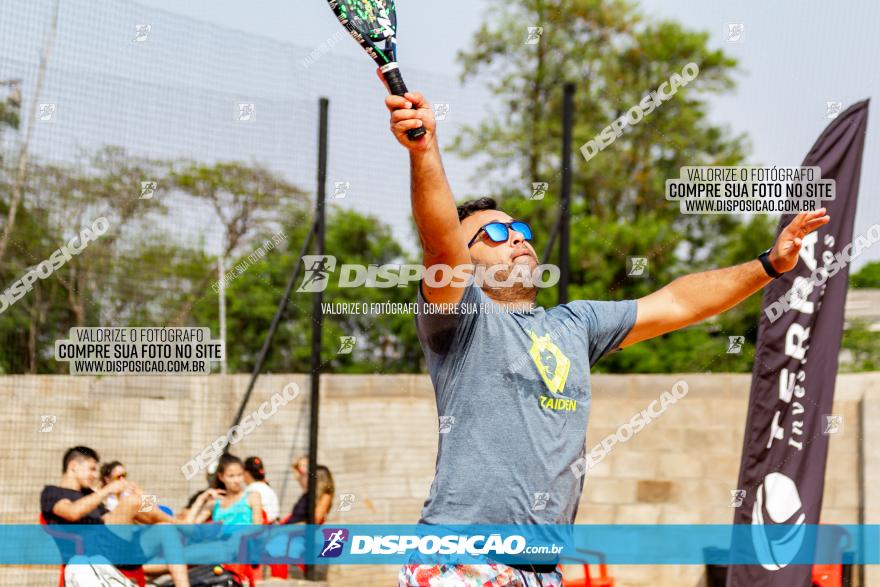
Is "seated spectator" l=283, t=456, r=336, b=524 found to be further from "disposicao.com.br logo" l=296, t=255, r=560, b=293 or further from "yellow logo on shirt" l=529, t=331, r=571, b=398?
"yellow logo on shirt" l=529, t=331, r=571, b=398

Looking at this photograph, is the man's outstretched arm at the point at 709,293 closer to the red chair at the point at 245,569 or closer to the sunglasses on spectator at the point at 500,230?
the sunglasses on spectator at the point at 500,230

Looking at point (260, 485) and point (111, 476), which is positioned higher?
point (111, 476)

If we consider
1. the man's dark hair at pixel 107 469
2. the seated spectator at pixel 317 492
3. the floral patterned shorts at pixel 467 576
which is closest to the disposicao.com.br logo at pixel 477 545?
the floral patterned shorts at pixel 467 576

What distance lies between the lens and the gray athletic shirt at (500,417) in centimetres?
254

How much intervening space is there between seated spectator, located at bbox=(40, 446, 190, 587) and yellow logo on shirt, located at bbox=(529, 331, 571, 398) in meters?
4.31

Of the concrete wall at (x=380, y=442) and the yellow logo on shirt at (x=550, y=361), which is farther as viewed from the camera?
the concrete wall at (x=380, y=442)

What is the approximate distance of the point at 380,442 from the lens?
312 inches

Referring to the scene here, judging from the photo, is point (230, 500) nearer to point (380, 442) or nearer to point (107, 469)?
point (107, 469)

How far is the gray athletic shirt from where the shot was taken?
2.54m

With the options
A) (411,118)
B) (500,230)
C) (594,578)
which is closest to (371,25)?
(411,118)

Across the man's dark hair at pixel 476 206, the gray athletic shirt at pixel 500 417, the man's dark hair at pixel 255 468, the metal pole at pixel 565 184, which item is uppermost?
the metal pole at pixel 565 184

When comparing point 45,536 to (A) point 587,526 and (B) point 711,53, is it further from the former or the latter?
(B) point 711,53

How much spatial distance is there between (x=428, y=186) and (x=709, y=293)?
1.19 meters

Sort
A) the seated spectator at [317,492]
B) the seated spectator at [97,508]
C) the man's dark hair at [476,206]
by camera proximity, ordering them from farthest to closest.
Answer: the seated spectator at [317,492] < the seated spectator at [97,508] < the man's dark hair at [476,206]
